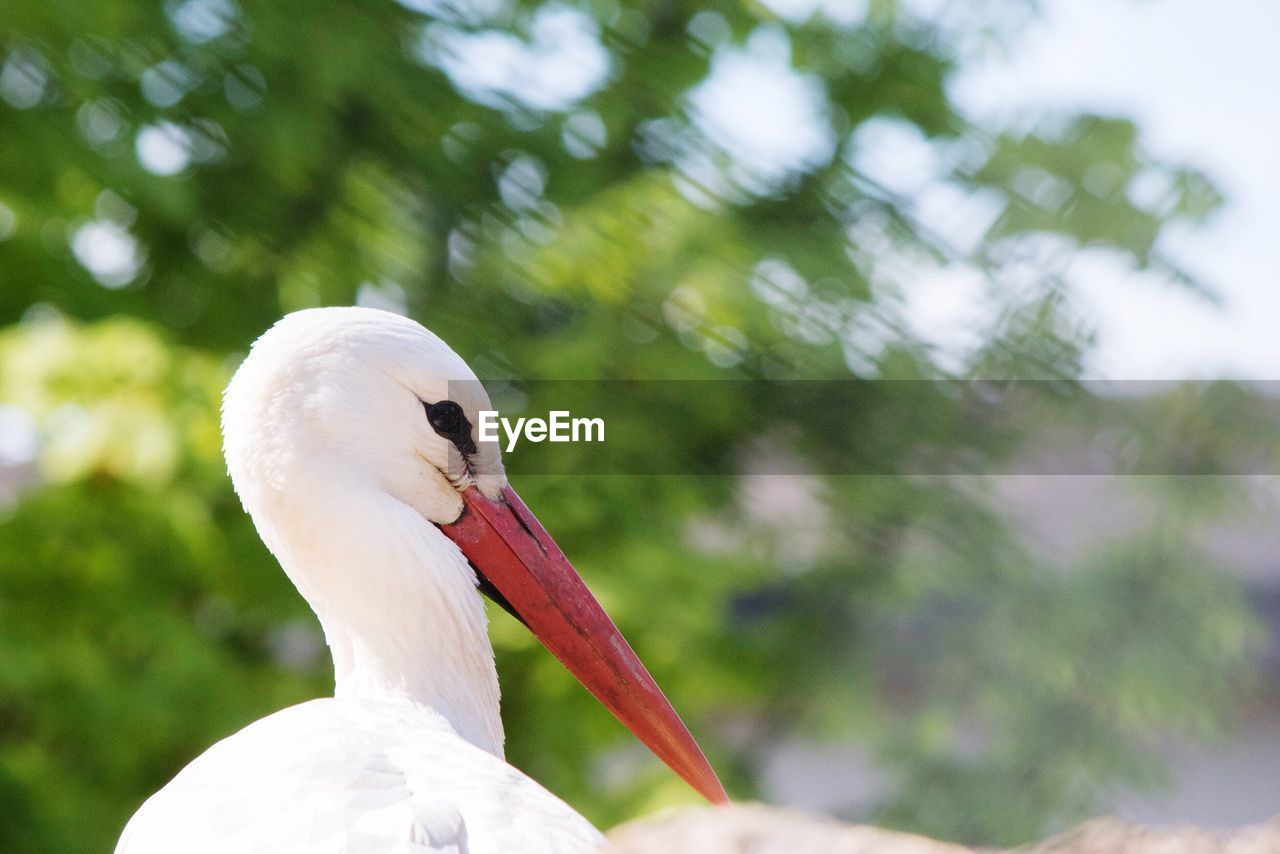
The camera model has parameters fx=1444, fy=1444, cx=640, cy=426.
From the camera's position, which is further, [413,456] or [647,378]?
[647,378]

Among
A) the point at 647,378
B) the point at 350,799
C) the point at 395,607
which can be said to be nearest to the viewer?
the point at 350,799

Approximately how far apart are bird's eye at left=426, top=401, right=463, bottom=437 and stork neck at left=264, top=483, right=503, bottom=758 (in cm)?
7

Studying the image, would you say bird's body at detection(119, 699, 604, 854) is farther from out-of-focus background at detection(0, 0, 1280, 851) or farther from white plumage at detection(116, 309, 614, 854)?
out-of-focus background at detection(0, 0, 1280, 851)

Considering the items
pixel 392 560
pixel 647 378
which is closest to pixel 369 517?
pixel 392 560

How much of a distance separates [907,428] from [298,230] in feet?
3.88

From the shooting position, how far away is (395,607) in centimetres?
117

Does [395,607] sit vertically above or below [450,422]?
below

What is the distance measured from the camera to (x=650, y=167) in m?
2.76

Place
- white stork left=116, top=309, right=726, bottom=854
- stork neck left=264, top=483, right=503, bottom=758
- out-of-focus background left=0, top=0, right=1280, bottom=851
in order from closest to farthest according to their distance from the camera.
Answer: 1. white stork left=116, top=309, right=726, bottom=854
2. stork neck left=264, top=483, right=503, bottom=758
3. out-of-focus background left=0, top=0, right=1280, bottom=851

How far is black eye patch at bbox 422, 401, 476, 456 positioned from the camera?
1182 millimetres

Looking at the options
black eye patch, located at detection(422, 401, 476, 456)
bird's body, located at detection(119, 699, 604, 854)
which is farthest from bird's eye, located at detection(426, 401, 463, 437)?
bird's body, located at detection(119, 699, 604, 854)

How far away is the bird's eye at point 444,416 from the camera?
118 cm

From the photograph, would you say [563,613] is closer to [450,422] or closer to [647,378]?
[450,422]

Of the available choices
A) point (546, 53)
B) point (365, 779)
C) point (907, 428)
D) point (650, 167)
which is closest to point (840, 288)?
point (907, 428)
